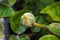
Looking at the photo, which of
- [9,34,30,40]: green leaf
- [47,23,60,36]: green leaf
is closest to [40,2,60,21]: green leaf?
[47,23,60,36]: green leaf

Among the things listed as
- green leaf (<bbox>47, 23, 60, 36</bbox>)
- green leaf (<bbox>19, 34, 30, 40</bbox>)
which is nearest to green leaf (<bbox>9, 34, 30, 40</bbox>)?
green leaf (<bbox>19, 34, 30, 40</bbox>)

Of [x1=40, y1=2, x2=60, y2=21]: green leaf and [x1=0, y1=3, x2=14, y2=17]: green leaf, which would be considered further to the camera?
[x1=0, y1=3, x2=14, y2=17]: green leaf

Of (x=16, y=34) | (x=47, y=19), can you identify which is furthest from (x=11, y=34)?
(x=47, y=19)

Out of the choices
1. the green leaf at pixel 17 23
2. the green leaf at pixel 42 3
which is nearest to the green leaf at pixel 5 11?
the green leaf at pixel 17 23

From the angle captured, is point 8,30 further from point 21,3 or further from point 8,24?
point 21,3

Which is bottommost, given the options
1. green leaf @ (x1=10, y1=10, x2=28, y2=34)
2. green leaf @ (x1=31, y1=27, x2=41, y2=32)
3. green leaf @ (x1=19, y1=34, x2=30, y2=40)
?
green leaf @ (x1=19, y1=34, x2=30, y2=40)

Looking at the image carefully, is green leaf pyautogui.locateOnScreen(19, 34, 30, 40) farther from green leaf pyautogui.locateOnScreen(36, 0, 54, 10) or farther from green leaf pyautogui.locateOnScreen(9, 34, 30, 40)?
green leaf pyautogui.locateOnScreen(36, 0, 54, 10)

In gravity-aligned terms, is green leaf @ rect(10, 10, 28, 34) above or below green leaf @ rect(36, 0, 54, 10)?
below

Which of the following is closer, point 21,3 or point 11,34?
point 11,34
